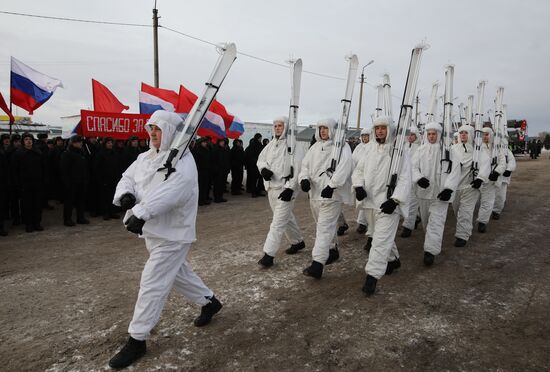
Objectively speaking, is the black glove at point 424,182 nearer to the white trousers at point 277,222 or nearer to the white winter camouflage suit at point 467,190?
the white winter camouflage suit at point 467,190

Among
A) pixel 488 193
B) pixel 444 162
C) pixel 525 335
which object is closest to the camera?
pixel 525 335

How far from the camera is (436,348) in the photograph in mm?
3197

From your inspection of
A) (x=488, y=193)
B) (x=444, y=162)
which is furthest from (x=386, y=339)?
(x=488, y=193)

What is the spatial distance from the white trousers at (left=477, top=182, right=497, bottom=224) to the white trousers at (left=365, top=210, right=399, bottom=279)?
3.84 meters

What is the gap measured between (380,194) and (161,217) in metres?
2.65

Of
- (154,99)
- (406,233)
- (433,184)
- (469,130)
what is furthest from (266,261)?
(154,99)

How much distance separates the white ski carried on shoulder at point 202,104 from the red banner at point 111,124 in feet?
22.1

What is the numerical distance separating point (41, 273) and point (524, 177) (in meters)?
18.2

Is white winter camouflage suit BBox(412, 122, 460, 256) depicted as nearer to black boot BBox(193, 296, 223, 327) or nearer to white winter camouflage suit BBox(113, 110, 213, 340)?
black boot BBox(193, 296, 223, 327)

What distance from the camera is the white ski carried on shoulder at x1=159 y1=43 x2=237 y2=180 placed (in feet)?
10.6

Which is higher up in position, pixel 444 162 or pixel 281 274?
pixel 444 162

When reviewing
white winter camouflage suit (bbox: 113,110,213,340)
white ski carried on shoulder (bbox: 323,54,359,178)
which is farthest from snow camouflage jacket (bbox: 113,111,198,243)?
white ski carried on shoulder (bbox: 323,54,359,178)

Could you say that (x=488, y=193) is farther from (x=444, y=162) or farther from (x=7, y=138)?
(x=7, y=138)

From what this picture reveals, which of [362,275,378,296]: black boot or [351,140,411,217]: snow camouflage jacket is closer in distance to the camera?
[362,275,378,296]: black boot
